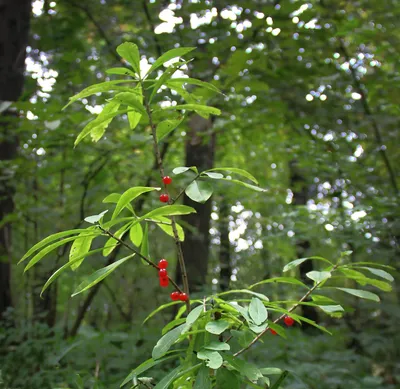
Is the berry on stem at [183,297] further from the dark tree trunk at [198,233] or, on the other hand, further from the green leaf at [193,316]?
the dark tree trunk at [198,233]

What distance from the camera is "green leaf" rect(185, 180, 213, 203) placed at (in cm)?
103

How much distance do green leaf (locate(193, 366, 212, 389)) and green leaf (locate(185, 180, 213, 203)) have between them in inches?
14.2

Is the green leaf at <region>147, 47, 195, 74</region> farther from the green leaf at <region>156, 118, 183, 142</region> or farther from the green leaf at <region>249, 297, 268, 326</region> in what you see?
the green leaf at <region>249, 297, 268, 326</region>

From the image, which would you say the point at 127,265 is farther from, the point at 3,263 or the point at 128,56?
the point at 128,56

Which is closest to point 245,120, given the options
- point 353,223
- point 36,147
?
point 353,223

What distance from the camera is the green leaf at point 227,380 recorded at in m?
1.01

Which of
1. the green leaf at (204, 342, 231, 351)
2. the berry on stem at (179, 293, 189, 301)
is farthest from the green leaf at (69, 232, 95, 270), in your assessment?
the green leaf at (204, 342, 231, 351)

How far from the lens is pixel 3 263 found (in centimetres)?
341

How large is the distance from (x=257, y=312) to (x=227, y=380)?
17 cm

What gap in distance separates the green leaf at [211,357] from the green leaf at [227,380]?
83 millimetres

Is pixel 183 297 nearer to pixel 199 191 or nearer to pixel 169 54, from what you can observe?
pixel 199 191

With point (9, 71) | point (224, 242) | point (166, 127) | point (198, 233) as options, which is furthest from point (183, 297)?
point (224, 242)

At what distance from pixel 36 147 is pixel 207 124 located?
58.9 inches

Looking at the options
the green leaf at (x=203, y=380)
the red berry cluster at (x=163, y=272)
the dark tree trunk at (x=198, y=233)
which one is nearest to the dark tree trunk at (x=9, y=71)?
the dark tree trunk at (x=198, y=233)
